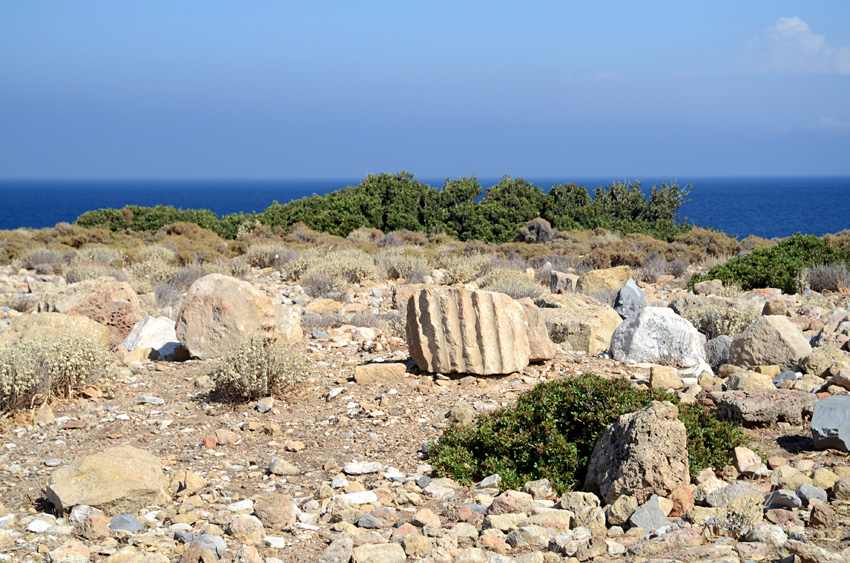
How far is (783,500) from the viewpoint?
385 centimetres

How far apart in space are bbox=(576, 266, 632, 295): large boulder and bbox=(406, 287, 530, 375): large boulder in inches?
237

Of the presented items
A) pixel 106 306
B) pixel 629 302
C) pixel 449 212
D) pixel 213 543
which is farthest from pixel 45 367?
pixel 449 212

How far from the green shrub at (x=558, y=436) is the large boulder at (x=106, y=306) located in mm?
5402

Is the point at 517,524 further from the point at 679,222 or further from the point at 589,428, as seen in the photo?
the point at 679,222

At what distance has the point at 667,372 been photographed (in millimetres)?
6398

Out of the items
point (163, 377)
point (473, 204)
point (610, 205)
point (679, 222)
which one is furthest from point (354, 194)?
point (163, 377)

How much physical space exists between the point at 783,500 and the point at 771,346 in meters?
3.53

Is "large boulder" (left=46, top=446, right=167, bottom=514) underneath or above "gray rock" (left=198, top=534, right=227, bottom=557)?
above

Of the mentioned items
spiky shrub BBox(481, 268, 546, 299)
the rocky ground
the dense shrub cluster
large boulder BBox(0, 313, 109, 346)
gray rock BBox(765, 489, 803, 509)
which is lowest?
the rocky ground

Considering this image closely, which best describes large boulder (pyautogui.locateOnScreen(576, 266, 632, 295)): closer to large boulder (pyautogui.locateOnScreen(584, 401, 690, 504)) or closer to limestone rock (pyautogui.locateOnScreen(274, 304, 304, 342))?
limestone rock (pyautogui.locateOnScreen(274, 304, 304, 342))

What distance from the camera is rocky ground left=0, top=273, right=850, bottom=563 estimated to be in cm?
356

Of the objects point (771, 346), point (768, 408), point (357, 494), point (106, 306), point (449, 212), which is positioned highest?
point (449, 212)

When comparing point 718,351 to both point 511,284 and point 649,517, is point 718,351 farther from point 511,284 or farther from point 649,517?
point 511,284

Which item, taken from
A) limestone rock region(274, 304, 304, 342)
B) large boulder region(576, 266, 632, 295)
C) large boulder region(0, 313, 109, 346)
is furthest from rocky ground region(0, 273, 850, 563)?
large boulder region(576, 266, 632, 295)
